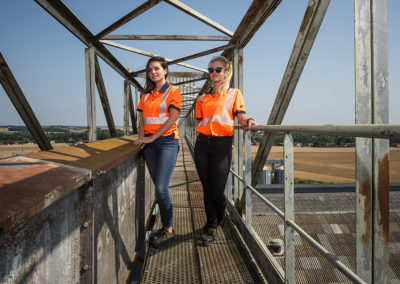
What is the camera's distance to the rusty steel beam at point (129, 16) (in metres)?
3.16

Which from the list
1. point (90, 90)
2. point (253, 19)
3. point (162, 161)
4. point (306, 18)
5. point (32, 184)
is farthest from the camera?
point (90, 90)

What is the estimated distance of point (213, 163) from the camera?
91.3 inches

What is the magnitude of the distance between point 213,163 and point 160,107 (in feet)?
2.30

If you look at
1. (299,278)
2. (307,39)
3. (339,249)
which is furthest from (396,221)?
(307,39)

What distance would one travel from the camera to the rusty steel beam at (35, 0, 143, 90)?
2339mm

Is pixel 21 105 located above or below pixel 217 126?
above

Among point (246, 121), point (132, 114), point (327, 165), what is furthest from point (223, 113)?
point (327, 165)

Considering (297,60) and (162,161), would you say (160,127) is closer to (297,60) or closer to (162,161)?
(162,161)

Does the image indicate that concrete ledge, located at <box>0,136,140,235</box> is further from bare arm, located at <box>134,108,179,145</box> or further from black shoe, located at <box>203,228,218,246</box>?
black shoe, located at <box>203,228,218,246</box>

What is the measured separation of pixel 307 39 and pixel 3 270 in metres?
1.92

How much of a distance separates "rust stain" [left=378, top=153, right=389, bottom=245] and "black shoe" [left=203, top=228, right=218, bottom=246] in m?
1.62

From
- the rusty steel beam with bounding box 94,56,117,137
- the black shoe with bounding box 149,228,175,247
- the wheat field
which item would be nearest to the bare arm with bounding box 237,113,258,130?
the black shoe with bounding box 149,228,175,247

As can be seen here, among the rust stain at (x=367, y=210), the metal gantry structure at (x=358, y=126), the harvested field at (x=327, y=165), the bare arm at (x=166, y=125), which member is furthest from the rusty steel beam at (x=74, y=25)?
the harvested field at (x=327, y=165)

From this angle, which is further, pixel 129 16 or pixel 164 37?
pixel 164 37
